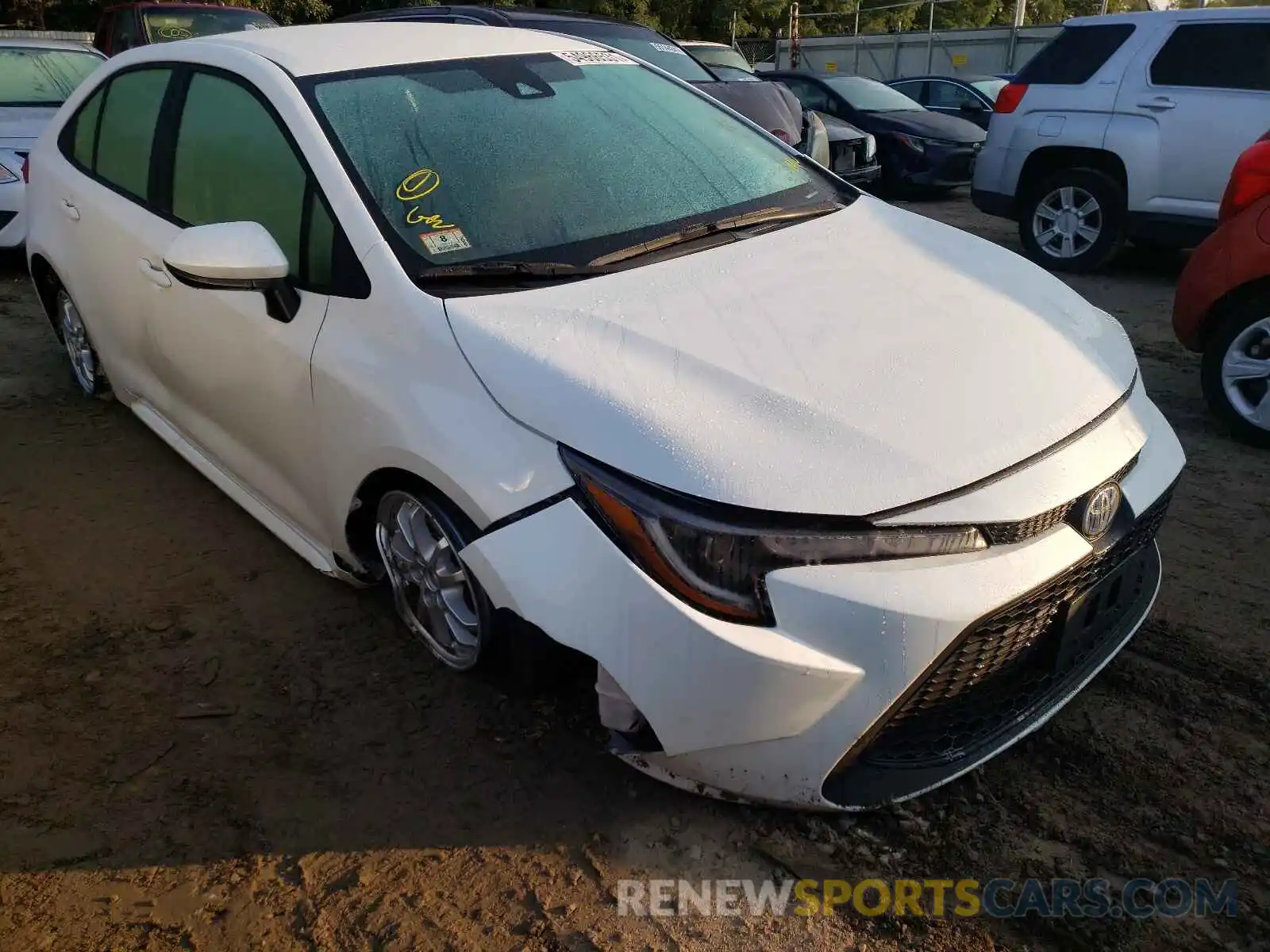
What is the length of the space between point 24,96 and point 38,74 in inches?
13.2

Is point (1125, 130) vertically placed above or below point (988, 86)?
above

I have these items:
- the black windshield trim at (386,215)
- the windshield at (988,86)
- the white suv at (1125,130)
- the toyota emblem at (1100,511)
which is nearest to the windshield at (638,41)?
the white suv at (1125,130)

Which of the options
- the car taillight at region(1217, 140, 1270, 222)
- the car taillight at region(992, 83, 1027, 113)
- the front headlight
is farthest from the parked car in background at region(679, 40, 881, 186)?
the front headlight

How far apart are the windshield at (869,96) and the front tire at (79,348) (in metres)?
9.06

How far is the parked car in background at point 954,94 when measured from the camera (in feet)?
45.6

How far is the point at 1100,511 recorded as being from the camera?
2.19 meters

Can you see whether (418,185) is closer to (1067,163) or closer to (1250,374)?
(1250,374)

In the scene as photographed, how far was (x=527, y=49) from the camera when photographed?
3.30 m

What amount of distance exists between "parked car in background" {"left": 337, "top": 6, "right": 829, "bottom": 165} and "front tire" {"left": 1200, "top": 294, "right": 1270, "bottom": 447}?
3933 millimetres

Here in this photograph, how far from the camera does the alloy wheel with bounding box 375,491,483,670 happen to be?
256cm

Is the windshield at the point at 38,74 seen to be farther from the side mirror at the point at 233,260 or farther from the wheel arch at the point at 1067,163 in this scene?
the wheel arch at the point at 1067,163

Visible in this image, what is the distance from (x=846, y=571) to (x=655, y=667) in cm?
41

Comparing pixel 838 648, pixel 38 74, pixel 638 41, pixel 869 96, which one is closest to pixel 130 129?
pixel 838 648

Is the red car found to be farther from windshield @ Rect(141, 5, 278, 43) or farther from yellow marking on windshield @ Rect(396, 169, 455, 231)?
windshield @ Rect(141, 5, 278, 43)
